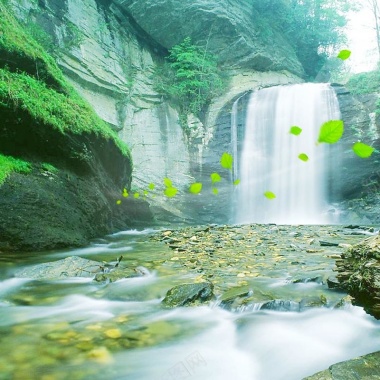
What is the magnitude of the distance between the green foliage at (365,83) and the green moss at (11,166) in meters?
15.4

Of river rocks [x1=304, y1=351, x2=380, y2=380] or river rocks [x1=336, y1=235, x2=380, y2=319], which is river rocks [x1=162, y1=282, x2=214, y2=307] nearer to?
river rocks [x1=336, y1=235, x2=380, y2=319]

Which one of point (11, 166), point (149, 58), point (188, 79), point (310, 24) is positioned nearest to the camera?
point (11, 166)

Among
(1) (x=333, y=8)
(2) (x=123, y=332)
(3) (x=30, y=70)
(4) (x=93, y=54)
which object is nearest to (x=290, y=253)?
(2) (x=123, y=332)

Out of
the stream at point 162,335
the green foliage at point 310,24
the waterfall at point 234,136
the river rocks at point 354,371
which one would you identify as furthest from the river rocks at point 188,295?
the green foliage at point 310,24

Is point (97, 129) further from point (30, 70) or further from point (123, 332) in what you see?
point (123, 332)

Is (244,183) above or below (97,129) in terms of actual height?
below

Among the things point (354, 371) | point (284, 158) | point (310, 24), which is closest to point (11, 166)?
point (354, 371)

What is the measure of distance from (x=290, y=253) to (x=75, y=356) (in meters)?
3.75

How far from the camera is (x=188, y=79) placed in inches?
676

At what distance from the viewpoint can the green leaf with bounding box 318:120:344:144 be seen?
1123mm

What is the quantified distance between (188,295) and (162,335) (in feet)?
1.83

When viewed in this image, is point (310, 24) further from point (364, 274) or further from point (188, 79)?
point (364, 274)

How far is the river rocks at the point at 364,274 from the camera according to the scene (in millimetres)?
2193

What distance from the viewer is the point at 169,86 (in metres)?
16.8
